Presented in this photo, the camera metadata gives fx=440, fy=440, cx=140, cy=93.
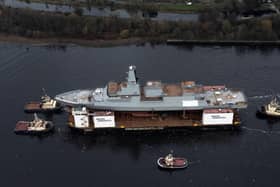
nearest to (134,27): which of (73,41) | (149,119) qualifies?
(73,41)

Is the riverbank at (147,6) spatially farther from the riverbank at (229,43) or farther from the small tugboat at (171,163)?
the small tugboat at (171,163)

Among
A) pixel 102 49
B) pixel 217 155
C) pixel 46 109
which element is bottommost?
pixel 217 155

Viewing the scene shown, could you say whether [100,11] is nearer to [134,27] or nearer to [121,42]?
[134,27]

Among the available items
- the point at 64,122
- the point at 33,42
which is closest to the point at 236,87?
the point at 64,122

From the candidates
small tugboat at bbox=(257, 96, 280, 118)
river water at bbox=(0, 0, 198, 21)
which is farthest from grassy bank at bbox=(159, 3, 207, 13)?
small tugboat at bbox=(257, 96, 280, 118)

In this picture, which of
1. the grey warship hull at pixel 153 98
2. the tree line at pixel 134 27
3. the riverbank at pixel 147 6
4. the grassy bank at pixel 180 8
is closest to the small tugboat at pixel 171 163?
the grey warship hull at pixel 153 98

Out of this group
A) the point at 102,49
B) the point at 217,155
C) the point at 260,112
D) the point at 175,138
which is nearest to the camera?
the point at 217,155

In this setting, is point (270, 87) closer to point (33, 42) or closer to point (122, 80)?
point (122, 80)
